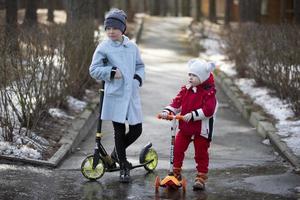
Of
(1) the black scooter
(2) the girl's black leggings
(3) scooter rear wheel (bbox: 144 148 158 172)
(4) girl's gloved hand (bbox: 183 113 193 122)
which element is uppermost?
(4) girl's gloved hand (bbox: 183 113 193 122)

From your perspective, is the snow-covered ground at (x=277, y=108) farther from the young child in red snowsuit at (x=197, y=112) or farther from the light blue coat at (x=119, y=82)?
the light blue coat at (x=119, y=82)

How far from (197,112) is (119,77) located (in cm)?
90

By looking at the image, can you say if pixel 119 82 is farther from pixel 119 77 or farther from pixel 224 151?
pixel 224 151

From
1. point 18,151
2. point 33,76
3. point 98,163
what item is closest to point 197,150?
point 98,163

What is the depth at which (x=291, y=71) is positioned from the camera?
11078 mm

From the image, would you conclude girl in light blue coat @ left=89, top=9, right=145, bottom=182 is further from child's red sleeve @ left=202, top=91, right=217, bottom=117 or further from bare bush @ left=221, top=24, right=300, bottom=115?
bare bush @ left=221, top=24, right=300, bottom=115

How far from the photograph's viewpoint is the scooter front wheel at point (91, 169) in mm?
7336

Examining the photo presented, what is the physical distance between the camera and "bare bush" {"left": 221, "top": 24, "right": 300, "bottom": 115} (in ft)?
36.1

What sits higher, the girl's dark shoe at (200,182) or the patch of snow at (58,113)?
the girl's dark shoe at (200,182)

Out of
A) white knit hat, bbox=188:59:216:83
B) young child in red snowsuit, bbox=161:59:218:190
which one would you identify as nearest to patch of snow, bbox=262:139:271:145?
young child in red snowsuit, bbox=161:59:218:190

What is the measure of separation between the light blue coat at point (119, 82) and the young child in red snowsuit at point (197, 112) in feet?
1.36

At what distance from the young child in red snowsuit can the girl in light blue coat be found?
17.0 inches

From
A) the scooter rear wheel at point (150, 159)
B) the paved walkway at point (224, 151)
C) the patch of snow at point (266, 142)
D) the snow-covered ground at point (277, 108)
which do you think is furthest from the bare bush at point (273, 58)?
the scooter rear wheel at point (150, 159)

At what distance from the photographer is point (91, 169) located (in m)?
7.34
